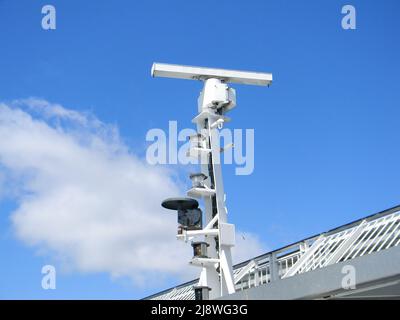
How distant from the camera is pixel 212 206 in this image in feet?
57.8

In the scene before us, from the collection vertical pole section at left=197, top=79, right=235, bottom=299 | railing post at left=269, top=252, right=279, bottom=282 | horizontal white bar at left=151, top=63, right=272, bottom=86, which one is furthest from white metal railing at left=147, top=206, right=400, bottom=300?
horizontal white bar at left=151, top=63, right=272, bottom=86

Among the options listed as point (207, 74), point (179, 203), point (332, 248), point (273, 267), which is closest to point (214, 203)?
point (179, 203)

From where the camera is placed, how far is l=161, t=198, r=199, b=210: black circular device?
15.8 meters

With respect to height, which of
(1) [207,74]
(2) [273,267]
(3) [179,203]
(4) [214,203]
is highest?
(1) [207,74]

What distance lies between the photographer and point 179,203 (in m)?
15.9

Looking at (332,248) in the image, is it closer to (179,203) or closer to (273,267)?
(273,267)

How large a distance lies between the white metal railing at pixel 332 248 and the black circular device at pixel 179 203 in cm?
234

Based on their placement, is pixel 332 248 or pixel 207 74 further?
pixel 207 74

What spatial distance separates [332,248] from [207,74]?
8929mm

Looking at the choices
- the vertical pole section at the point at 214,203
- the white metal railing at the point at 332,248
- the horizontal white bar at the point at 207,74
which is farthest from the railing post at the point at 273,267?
the horizontal white bar at the point at 207,74

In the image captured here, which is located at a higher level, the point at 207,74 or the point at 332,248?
the point at 207,74
